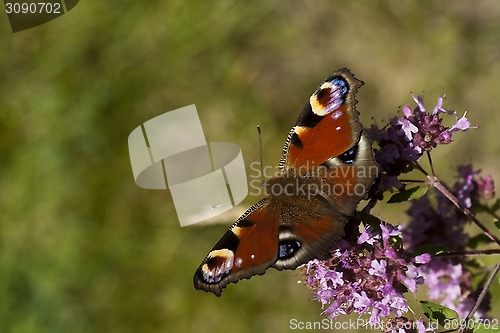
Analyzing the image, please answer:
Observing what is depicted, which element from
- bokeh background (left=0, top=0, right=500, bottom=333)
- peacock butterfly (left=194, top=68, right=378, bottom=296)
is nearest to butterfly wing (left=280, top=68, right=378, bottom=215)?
peacock butterfly (left=194, top=68, right=378, bottom=296)

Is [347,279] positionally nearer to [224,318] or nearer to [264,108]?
[224,318]

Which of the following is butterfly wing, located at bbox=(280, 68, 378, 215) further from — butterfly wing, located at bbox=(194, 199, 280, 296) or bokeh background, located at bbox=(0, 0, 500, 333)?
bokeh background, located at bbox=(0, 0, 500, 333)

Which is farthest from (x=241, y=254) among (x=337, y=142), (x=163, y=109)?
(x=163, y=109)

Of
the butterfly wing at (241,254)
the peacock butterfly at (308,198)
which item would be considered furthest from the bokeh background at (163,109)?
the butterfly wing at (241,254)

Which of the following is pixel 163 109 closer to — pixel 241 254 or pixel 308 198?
pixel 308 198

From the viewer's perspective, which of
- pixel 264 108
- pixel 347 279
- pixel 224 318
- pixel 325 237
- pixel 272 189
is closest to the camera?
pixel 325 237

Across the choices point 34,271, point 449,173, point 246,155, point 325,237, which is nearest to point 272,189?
point 325,237

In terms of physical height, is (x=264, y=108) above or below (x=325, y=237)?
below
